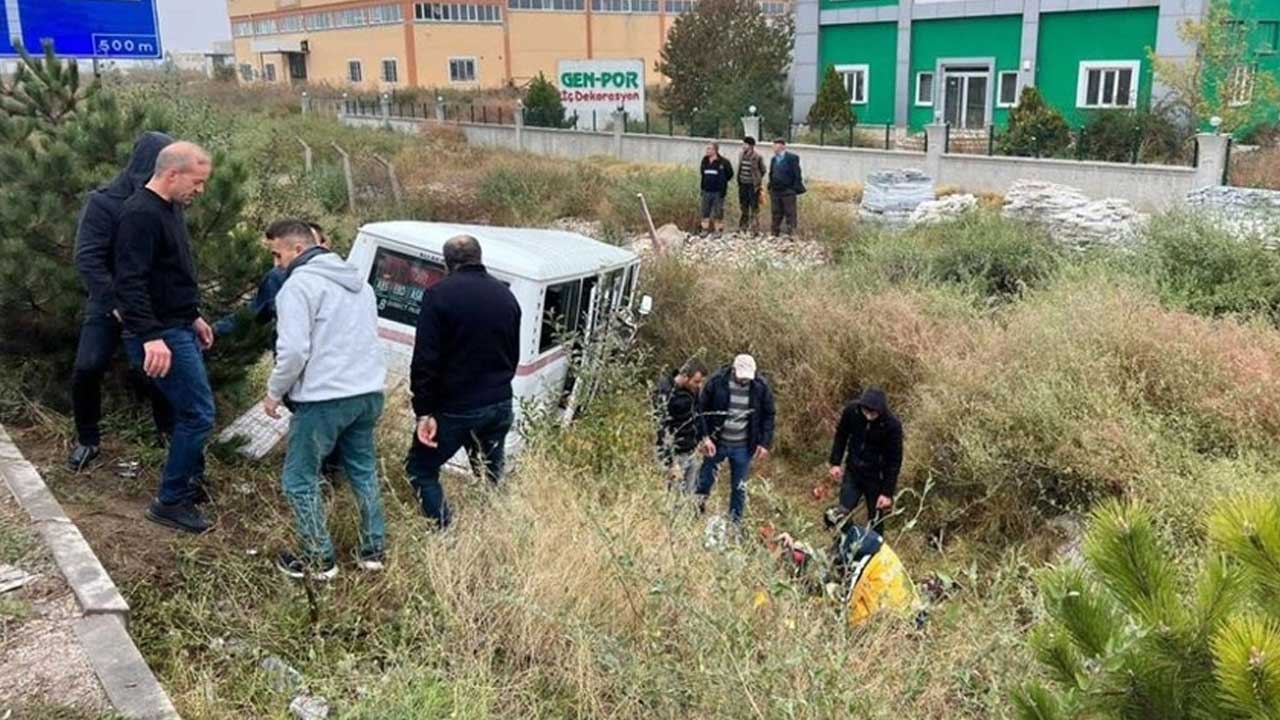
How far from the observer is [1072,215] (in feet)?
41.9

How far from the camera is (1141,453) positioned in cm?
632

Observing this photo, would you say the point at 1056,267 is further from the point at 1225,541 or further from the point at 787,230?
the point at 1225,541

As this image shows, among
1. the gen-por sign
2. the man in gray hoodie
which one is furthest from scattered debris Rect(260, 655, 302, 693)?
the gen-por sign

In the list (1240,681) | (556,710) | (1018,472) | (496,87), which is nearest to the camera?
(1240,681)

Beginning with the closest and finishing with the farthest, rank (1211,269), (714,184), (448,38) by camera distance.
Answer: (1211,269), (714,184), (448,38)

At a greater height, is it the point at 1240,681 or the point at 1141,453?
the point at 1240,681

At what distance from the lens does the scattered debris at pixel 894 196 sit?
1527 cm

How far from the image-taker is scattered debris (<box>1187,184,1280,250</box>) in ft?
30.3

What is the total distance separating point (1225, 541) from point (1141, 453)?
183 inches

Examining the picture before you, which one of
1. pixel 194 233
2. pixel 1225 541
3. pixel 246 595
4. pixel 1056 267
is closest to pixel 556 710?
pixel 246 595

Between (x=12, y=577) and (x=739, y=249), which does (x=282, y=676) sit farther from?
(x=739, y=249)

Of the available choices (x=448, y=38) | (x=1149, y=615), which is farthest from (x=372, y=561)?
(x=448, y=38)

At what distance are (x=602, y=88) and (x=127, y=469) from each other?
2570 centimetres

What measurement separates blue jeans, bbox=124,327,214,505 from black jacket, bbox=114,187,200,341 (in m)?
0.12
